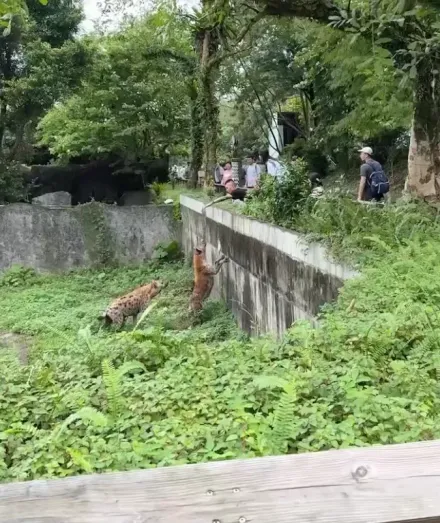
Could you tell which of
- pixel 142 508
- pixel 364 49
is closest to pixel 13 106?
pixel 364 49

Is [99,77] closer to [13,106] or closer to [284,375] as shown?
[13,106]

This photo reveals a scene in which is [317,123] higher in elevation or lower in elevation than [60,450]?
higher

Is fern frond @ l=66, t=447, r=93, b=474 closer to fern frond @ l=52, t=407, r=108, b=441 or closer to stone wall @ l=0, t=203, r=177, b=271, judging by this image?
fern frond @ l=52, t=407, r=108, b=441

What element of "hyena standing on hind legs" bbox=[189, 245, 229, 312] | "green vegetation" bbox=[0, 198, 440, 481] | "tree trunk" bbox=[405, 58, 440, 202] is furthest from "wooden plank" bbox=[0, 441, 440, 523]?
"hyena standing on hind legs" bbox=[189, 245, 229, 312]

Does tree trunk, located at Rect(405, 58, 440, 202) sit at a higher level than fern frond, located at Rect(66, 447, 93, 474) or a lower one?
higher

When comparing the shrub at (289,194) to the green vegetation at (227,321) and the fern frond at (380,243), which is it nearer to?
the green vegetation at (227,321)

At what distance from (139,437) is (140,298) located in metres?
7.96

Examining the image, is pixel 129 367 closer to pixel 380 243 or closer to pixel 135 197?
pixel 380 243

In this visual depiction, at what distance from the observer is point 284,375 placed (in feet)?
11.3

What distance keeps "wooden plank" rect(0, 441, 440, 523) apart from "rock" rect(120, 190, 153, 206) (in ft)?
66.7

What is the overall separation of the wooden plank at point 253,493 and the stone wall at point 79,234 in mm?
14420

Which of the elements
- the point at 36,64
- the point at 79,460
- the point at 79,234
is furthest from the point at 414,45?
the point at 36,64

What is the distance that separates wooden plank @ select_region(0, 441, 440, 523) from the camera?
4.63 feet

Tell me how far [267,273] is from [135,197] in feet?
48.5
